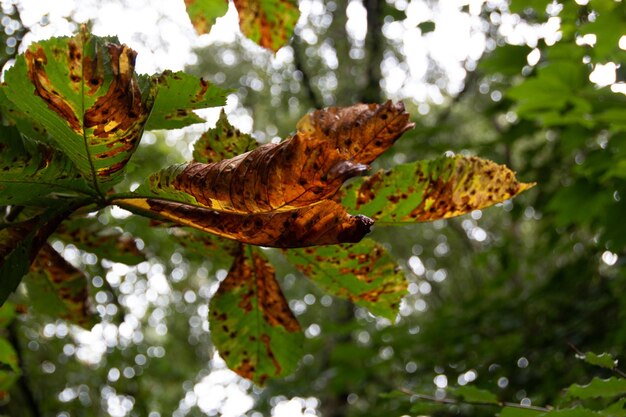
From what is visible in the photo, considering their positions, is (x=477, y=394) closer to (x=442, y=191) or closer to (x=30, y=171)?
(x=442, y=191)

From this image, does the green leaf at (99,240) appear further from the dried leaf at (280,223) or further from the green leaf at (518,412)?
the green leaf at (518,412)

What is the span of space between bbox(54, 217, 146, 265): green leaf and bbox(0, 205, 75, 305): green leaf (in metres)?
0.29

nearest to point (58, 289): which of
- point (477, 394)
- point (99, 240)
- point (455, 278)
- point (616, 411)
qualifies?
point (99, 240)

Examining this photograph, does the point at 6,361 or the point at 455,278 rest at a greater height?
the point at 6,361

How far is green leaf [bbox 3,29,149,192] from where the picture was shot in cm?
58

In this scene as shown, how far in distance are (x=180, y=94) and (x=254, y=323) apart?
0.41m

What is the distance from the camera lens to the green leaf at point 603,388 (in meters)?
0.96

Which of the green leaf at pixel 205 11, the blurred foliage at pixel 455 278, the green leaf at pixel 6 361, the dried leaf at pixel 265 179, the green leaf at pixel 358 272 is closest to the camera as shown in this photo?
the dried leaf at pixel 265 179

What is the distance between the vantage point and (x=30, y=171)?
2.07 ft

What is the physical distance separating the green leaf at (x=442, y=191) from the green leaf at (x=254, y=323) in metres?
0.23

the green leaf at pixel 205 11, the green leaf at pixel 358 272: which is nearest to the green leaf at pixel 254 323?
the green leaf at pixel 358 272

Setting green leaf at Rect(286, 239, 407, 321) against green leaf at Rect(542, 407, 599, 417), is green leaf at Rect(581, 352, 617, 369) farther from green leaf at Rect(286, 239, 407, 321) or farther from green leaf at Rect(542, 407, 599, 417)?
green leaf at Rect(286, 239, 407, 321)

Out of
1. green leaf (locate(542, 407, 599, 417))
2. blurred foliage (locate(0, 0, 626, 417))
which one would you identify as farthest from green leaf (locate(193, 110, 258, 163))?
green leaf (locate(542, 407, 599, 417))

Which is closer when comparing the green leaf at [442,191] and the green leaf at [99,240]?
the green leaf at [442,191]
